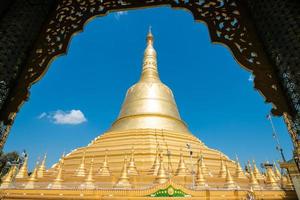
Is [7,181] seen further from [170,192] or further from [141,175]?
[170,192]

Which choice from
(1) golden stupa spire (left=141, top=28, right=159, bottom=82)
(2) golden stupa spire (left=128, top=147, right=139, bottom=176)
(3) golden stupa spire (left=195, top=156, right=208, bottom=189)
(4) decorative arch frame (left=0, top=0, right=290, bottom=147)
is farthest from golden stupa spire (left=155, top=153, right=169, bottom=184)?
(1) golden stupa spire (left=141, top=28, right=159, bottom=82)

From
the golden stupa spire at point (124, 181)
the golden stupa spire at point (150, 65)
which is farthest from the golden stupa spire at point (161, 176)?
the golden stupa spire at point (150, 65)

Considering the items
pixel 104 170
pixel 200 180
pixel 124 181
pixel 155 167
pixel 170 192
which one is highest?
pixel 155 167

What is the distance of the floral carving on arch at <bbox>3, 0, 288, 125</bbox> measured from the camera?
352 cm

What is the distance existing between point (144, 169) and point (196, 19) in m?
11.6

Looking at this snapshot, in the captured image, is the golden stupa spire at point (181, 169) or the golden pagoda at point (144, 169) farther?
the golden stupa spire at point (181, 169)

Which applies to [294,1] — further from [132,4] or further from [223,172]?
[223,172]

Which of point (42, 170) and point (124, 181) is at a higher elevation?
point (42, 170)

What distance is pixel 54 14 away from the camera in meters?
4.68

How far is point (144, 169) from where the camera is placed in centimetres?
1441

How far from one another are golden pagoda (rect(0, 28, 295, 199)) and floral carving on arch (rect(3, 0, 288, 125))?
845cm

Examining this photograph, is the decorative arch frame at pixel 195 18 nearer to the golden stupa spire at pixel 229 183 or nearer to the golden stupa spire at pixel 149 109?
the golden stupa spire at pixel 229 183

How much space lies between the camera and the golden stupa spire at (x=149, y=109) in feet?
64.0

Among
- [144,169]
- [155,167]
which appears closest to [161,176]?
[155,167]
